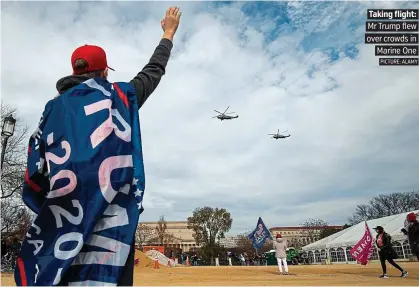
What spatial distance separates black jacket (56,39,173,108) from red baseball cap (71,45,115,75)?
0.29 ft

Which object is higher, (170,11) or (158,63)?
(170,11)

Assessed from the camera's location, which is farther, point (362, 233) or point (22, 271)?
point (362, 233)

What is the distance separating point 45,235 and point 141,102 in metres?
0.81

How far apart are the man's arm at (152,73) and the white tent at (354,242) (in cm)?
3048

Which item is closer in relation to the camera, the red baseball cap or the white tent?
the red baseball cap

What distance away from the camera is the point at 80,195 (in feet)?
5.00

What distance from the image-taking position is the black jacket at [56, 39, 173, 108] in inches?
72.7

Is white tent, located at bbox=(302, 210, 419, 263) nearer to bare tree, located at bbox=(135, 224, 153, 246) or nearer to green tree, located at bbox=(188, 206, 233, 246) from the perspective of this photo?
green tree, located at bbox=(188, 206, 233, 246)

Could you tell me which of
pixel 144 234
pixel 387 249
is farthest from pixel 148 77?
pixel 144 234

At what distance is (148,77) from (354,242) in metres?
33.2

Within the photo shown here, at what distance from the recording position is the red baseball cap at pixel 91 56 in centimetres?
191

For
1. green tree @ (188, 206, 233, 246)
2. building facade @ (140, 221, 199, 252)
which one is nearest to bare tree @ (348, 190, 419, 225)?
green tree @ (188, 206, 233, 246)

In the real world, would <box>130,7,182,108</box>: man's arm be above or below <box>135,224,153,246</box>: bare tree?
below

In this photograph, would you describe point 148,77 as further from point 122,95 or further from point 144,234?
point 144,234
